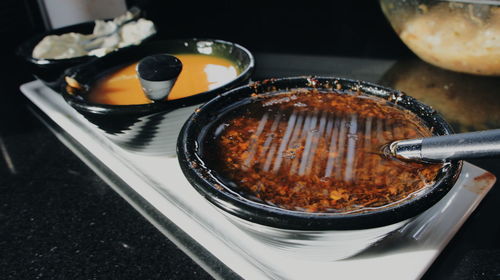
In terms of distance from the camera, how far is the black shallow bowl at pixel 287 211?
444 millimetres

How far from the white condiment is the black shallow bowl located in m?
0.56

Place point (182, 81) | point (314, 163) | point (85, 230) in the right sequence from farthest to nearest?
point (182, 81) → point (85, 230) → point (314, 163)

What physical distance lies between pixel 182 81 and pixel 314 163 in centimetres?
44

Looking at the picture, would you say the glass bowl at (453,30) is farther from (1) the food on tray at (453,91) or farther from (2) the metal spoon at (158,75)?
(2) the metal spoon at (158,75)

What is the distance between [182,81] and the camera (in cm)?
91

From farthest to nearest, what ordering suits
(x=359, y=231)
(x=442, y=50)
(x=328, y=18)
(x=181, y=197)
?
(x=328, y=18) < (x=442, y=50) < (x=181, y=197) < (x=359, y=231)

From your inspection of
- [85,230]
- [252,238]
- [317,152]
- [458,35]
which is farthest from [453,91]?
[85,230]

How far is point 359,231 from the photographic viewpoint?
17.8 inches

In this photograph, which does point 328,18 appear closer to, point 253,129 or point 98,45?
point 98,45

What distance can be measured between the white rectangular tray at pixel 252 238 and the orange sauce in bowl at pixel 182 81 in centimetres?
11

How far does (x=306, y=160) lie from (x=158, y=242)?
273 millimetres

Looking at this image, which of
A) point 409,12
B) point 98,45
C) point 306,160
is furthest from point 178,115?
point 409,12

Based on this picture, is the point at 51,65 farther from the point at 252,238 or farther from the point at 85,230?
the point at 252,238

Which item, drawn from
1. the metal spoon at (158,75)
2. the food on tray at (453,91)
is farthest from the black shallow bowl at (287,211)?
the food on tray at (453,91)
